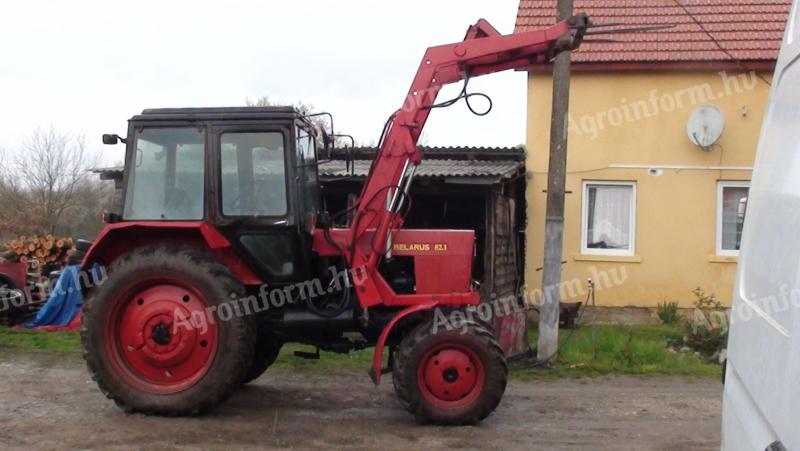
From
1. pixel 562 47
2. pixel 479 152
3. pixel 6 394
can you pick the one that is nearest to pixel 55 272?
pixel 6 394

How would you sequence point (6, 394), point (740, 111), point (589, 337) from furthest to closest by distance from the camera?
point (740, 111) → point (589, 337) → point (6, 394)

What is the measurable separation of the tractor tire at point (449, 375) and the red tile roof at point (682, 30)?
7192mm

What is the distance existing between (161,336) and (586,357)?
5.14 metres

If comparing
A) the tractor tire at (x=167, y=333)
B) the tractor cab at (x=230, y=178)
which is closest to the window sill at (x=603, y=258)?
the tractor cab at (x=230, y=178)

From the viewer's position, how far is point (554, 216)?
31.8 ft

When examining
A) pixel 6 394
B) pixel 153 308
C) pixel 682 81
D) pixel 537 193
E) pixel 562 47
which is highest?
pixel 682 81

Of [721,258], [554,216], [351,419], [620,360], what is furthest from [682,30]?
[351,419]

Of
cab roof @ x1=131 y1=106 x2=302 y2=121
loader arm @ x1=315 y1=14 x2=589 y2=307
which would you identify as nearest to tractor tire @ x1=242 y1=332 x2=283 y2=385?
loader arm @ x1=315 y1=14 x2=589 y2=307

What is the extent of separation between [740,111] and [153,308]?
9.41 metres

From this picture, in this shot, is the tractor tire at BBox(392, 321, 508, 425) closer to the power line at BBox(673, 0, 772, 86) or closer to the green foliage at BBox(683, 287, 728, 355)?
the green foliage at BBox(683, 287, 728, 355)

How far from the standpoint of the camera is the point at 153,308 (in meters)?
6.84

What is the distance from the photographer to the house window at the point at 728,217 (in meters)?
12.6

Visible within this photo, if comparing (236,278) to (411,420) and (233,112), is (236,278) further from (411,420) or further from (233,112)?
(411,420)

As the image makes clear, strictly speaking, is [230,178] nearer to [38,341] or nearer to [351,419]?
[351,419]
